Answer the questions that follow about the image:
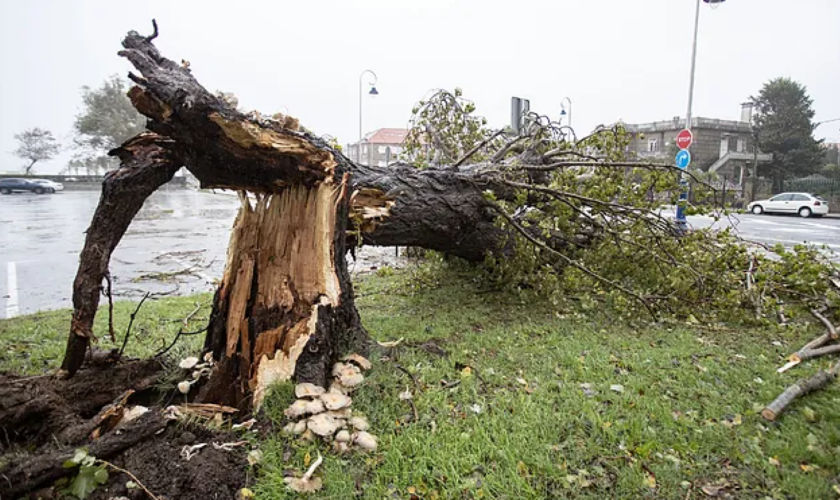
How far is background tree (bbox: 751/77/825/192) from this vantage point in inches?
1130

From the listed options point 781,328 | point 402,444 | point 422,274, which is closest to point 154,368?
point 402,444

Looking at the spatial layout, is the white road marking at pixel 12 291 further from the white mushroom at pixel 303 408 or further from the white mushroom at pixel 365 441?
the white mushroom at pixel 365 441

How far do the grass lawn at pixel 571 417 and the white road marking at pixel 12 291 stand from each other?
4.30ft

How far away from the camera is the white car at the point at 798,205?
19.4 meters

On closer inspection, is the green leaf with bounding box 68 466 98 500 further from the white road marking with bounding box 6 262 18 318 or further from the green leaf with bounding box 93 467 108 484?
the white road marking with bounding box 6 262 18 318

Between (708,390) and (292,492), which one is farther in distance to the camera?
(708,390)

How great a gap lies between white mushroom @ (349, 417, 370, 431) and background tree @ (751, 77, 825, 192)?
3314 centimetres

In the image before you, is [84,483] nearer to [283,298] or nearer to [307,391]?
[307,391]

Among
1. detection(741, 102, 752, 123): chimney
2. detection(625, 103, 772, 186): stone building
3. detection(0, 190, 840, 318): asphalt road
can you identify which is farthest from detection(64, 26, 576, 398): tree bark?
detection(741, 102, 752, 123): chimney

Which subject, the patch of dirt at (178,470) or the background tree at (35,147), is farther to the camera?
the background tree at (35,147)

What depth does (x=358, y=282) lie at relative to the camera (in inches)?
234

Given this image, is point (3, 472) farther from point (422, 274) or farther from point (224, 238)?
point (224, 238)

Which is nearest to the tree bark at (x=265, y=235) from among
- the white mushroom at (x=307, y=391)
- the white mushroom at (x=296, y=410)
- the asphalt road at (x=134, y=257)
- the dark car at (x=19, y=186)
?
the white mushroom at (x=307, y=391)

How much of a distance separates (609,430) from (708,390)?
2.79 feet
